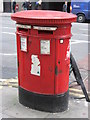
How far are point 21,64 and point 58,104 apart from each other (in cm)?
93

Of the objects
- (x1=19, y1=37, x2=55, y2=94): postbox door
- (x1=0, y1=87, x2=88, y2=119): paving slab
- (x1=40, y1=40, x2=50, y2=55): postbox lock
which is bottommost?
(x1=0, y1=87, x2=88, y2=119): paving slab

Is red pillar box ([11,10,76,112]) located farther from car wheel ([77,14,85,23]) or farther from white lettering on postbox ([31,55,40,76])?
car wheel ([77,14,85,23])

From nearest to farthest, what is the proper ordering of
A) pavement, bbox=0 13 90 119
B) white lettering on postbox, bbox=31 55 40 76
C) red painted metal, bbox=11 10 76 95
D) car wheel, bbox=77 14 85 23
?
1. red painted metal, bbox=11 10 76 95
2. white lettering on postbox, bbox=31 55 40 76
3. pavement, bbox=0 13 90 119
4. car wheel, bbox=77 14 85 23

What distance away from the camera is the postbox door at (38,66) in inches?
146

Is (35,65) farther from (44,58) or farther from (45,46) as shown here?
(45,46)

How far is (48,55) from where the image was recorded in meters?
3.72

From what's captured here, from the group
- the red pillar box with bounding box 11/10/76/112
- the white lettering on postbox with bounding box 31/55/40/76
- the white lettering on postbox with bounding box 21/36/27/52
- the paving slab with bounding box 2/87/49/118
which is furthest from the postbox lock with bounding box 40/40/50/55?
the paving slab with bounding box 2/87/49/118

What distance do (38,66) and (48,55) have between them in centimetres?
27

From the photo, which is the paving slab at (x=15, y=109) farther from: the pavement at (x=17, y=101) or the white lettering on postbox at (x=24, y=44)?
the white lettering on postbox at (x=24, y=44)

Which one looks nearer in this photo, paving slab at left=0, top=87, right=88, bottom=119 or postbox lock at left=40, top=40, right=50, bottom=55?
postbox lock at left=40, top=40, right=50, bottom=55

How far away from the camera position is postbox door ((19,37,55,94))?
12.2ft

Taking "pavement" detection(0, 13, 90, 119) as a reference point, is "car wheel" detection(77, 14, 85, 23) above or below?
above

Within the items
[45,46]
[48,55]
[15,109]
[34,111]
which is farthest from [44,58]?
[15,109]

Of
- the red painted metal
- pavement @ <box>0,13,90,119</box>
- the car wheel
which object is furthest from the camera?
the car wheel
